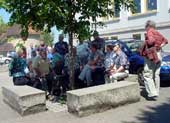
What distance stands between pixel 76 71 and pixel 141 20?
1637cm

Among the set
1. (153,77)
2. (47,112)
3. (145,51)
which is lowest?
(47,112)

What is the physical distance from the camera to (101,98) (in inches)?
343

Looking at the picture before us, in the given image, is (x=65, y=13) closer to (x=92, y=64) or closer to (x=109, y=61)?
(x=109, y=61)

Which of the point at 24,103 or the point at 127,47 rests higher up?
the point at 127,47

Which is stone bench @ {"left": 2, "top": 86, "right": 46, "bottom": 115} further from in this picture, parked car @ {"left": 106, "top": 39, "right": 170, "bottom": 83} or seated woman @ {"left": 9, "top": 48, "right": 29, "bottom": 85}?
parked car @ {"left": 106, "top": 39, "right": 170, "bottom": 83}

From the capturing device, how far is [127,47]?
1379 centimetres

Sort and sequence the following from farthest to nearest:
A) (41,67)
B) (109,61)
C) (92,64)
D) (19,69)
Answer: (19,69) < (41,67) < (92,64) < (109,61)

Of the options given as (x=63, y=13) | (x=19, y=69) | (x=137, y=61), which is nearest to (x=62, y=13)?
(x=63, y=13)

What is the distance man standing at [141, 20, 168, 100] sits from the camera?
936 centimetres

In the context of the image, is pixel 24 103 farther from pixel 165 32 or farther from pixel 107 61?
pixel 165 32

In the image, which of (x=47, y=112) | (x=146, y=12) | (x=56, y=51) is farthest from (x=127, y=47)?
(x=146, y=12)

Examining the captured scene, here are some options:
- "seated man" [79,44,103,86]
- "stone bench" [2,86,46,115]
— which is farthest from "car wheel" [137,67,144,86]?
"stone bench" [2,86,46,115]

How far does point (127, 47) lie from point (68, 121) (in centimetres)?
602

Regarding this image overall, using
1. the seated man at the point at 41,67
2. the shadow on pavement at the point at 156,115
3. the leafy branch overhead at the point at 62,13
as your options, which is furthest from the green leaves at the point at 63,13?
the shadow on pavement at the point at 156,115
